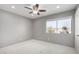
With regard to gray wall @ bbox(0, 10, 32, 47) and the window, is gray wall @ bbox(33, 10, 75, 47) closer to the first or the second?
the window

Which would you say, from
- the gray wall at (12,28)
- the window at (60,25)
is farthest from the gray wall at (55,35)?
the gray wall at (12,28)

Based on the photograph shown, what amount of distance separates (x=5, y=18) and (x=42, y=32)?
173 centimetres

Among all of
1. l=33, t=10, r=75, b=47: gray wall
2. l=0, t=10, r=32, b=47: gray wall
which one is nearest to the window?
l=33, t=10, r=75, b=47: gray wall

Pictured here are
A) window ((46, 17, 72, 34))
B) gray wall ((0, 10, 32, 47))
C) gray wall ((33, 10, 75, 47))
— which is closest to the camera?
gray wall ((0, 10, 32, 47))

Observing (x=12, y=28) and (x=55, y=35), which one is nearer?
(x=12, y=28)

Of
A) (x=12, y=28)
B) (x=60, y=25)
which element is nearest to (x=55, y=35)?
(x=60, y=25)

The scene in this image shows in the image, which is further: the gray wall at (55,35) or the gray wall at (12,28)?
the gray wall at (55,35)

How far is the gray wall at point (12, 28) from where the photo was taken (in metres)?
1.81

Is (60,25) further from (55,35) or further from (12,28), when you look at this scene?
(12,28)

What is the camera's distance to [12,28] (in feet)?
6.07

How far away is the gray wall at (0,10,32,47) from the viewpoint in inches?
71.3

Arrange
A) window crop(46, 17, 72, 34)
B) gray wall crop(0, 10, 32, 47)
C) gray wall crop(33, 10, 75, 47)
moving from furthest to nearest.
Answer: gray wall crop(33, 10, 75, 47), window crop(46, 17, 72, 34), gray wall crop(0, 10, 32, 47)

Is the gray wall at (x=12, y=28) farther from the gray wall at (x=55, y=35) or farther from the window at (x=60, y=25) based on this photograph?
the window at (x=60, y=25)

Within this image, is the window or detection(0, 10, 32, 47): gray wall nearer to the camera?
detection(0, 10, 32, 47): gray wall
